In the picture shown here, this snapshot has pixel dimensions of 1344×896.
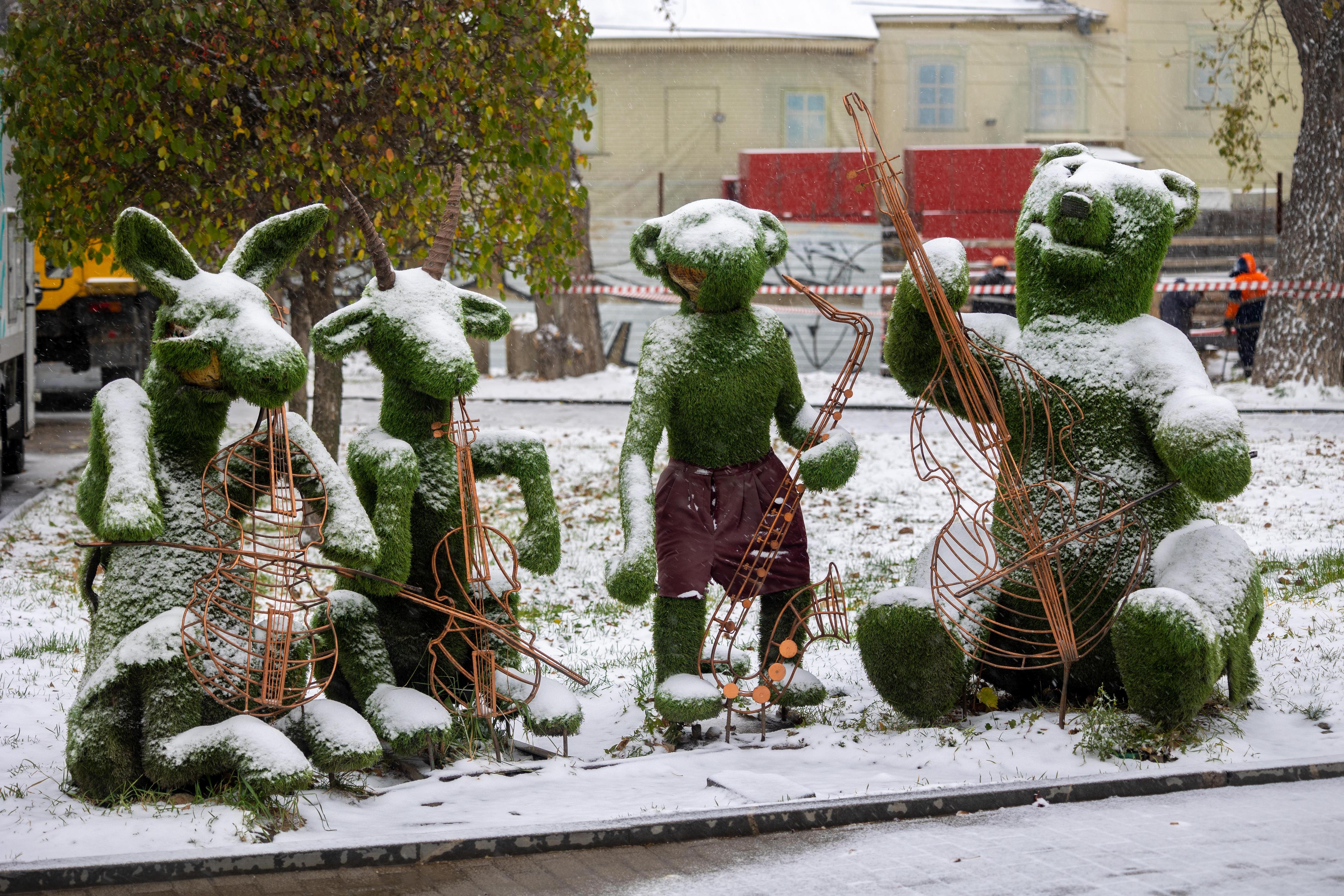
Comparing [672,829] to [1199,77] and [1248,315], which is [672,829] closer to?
[1248,315]

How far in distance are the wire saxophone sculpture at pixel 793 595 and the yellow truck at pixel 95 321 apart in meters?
9.17

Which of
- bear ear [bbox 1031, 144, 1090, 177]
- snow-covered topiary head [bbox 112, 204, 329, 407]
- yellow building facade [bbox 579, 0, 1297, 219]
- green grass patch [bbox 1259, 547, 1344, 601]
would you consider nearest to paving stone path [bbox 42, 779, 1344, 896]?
snow-covered topiary head [bbox 112, 204, 329, 407]

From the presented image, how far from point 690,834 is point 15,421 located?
8.64 metres

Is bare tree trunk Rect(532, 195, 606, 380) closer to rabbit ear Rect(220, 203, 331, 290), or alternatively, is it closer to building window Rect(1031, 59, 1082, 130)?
building window Rect(1031, 59, 1082, 130)

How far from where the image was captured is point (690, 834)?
11.7ft

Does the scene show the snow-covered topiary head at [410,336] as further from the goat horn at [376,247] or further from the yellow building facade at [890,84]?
the yellow building facade at [890,84]

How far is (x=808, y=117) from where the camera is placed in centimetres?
2112

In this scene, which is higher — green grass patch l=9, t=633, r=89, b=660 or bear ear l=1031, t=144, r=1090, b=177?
bear ear l=1031, t=144, r=1090, b=177

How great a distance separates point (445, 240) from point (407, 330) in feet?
1.31

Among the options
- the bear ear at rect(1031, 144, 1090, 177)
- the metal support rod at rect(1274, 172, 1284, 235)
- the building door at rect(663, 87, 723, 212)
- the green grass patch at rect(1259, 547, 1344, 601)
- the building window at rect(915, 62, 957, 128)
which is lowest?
the green grass patch at rect(1259, 547, 1344, 601)

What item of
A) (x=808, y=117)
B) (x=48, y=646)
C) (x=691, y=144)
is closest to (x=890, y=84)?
(x=808, y=117)

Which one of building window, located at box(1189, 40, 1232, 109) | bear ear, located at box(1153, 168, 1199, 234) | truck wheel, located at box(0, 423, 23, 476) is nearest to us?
bear ear, located at box(1153, 168, 1199, 234)

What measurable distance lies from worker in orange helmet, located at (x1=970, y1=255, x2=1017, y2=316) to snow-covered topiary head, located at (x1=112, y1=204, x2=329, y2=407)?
12.1m

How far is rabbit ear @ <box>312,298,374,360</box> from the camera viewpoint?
13.7 feet
